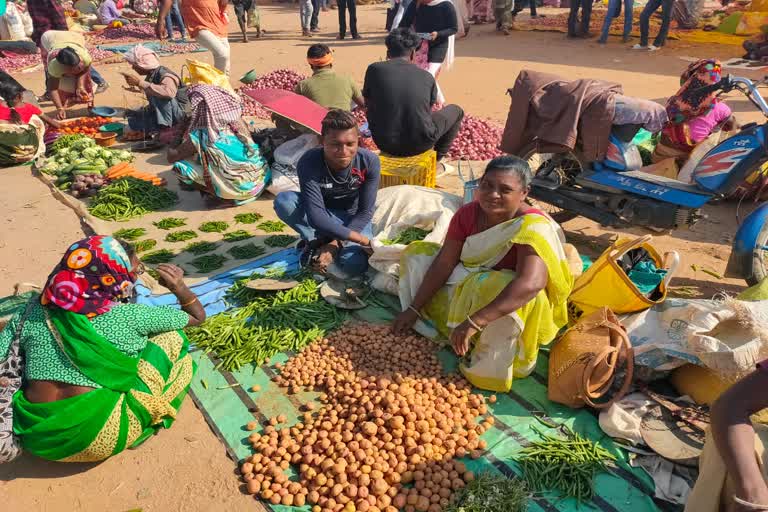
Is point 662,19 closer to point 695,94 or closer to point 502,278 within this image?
point 695,94

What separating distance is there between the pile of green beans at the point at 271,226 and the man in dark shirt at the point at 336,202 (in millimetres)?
736

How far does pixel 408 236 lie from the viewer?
388 cm

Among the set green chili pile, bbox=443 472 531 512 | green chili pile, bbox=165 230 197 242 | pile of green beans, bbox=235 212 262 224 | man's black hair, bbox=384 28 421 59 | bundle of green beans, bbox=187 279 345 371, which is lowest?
green chili pile, bbox=443 472 531 512

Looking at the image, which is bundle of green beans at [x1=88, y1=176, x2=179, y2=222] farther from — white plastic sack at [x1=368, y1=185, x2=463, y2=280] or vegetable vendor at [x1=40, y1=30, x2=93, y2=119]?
vegetable vendor at [x1=40, y1=30, x2=93, y2=119]

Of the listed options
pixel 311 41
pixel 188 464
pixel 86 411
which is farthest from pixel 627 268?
pixel 311 41

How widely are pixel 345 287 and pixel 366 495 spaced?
1.64m

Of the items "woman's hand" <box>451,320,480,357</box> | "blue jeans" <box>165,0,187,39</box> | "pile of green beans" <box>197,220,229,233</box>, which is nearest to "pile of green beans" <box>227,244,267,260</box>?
"pile of green beans" <box>197,220,229,233</box>

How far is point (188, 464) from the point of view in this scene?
97.3 inches

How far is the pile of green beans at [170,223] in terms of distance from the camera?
478 centimetres

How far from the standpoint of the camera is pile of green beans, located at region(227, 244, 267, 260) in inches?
168

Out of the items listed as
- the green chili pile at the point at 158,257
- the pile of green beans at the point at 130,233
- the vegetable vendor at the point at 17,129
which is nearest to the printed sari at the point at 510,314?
the green chili pile at the point at 158,257

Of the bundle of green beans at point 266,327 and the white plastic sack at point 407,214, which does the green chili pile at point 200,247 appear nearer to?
the bundle of green beans at point 266,327

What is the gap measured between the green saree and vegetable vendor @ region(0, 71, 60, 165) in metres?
4.89

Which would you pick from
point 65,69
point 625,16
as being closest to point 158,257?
point 65,69
